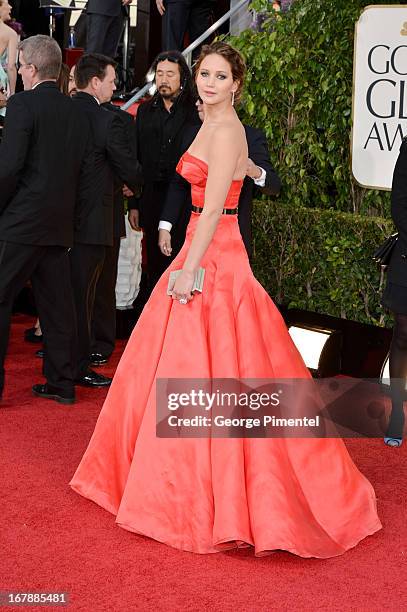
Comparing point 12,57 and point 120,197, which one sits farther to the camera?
point 12,57

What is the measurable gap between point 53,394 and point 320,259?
82.6 inches

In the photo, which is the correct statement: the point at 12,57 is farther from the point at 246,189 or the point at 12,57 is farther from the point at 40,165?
the point at 246,189

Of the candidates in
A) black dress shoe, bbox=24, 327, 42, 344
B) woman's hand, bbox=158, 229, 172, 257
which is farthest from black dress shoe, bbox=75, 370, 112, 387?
woman's hand, bbox=158, 229, 172, 257

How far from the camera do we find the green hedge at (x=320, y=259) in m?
6.40

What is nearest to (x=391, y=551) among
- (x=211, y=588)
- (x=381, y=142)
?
(x=211, y=588)

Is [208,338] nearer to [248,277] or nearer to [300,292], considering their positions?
[248,277]

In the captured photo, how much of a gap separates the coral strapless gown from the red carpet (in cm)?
8

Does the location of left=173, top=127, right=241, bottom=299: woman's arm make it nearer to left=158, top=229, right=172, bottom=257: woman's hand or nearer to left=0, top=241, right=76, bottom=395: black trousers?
left=158, top=229, right=172, bottom=257: woman's hand

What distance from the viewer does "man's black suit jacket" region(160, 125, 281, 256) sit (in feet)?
15.9

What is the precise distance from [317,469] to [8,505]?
4.09 ft

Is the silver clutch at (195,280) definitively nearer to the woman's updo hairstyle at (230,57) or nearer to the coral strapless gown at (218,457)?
the coral strapless gown at (218,457)

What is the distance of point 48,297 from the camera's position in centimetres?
533

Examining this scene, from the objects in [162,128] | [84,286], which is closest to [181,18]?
[162,128]

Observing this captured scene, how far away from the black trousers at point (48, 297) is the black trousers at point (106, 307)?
782 mm
